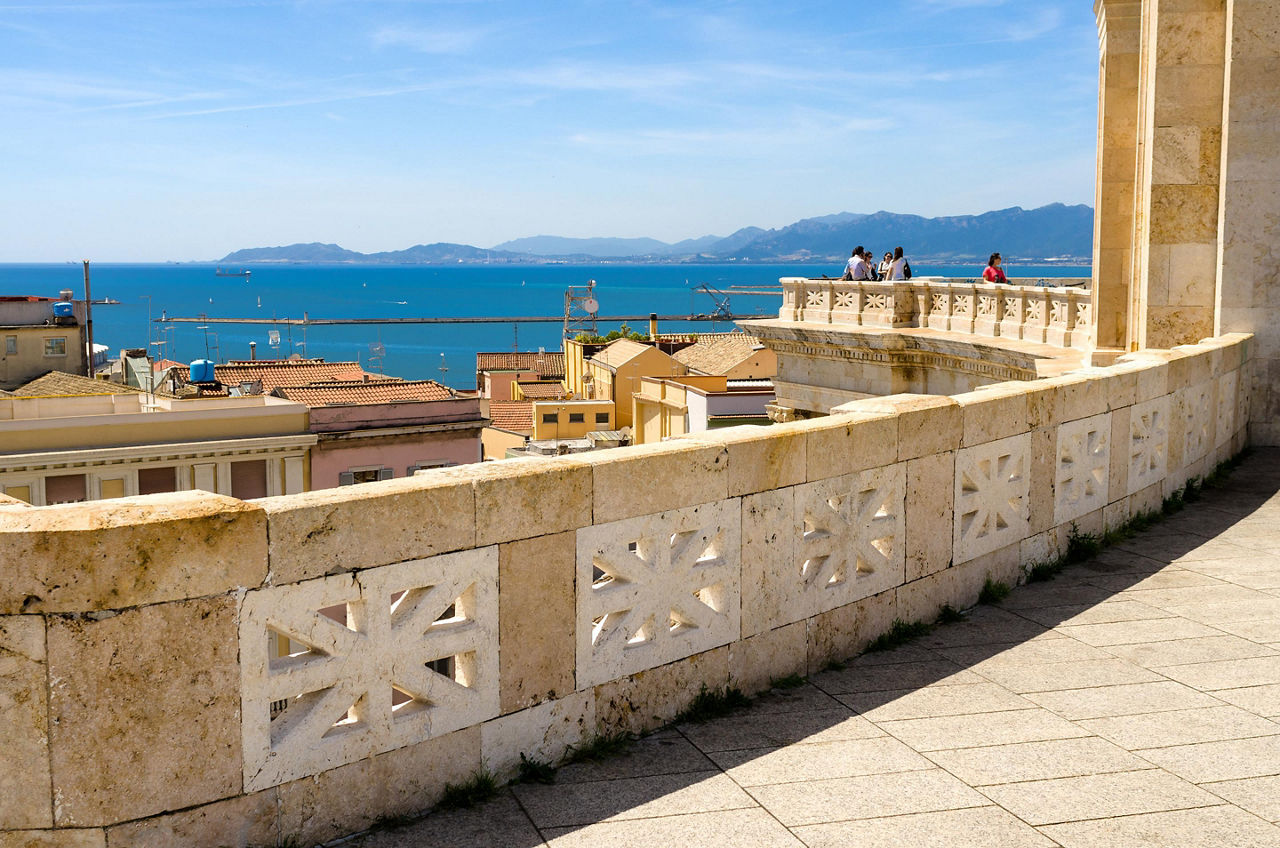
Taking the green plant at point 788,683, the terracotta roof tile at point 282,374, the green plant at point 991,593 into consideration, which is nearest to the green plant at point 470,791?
the green plant at point 788,683

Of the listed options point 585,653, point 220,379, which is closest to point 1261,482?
point 585,653

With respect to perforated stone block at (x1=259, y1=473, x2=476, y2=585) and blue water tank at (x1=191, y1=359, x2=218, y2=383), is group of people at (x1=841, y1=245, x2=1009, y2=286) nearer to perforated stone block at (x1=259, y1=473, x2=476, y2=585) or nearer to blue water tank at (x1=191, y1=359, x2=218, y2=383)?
blue water tank at (x1=191, y1=359, x2=218, y2=383)

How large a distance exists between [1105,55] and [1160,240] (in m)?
4.79

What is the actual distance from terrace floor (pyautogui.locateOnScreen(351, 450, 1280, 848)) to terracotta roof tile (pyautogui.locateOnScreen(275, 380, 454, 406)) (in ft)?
89.3

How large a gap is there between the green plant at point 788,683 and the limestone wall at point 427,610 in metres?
0.05

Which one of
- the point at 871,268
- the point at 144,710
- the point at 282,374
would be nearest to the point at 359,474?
the point at 282,374

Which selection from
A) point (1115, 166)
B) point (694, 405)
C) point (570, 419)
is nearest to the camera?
point (1115, 166)

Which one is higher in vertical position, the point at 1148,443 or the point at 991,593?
the point at 1148,443

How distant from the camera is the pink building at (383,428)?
29.8 metres

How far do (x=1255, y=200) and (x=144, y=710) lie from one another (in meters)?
11.0

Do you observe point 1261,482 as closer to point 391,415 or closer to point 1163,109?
point 1163,109

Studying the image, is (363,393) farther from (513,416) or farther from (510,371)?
(510,371)

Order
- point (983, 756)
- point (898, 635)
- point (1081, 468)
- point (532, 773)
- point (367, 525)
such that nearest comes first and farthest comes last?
point (367, 525)
point (532, 773)
point (983, 756)
point (898, 635)
point (1081, 468)

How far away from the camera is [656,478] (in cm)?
420
